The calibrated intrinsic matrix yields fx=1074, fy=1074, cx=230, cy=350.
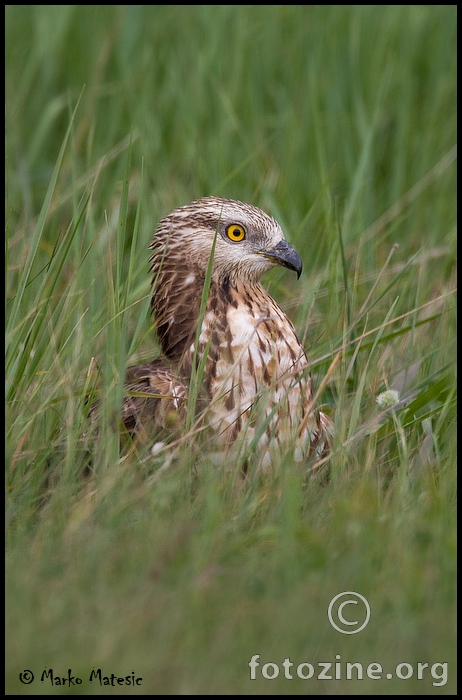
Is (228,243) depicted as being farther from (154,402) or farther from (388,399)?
(388,399)

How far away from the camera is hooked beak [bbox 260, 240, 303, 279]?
13.7ft

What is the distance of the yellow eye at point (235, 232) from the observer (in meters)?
4.16

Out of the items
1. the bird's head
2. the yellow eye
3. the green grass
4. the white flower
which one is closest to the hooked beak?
the bird's head

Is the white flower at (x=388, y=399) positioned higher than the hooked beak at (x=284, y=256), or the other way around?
the hooked beak at (x=284, y=256)

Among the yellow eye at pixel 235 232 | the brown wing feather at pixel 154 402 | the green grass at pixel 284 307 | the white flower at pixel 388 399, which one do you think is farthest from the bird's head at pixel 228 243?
the white flower at pixel 388 399

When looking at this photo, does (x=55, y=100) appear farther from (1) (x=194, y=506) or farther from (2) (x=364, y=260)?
(1) (x=194, y=506)

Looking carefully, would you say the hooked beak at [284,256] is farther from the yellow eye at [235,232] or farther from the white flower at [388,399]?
the white flower at [388,399]

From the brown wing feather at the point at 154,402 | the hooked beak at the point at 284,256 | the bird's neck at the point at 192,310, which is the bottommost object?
the brown wing feather at the point at 154,402

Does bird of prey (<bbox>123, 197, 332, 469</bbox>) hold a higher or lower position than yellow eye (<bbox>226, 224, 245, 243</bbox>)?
lower

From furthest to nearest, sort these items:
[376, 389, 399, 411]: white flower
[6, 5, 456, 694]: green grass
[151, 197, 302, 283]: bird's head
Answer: [151, 197, 302, 283]: bird's head < [376, 389, 399, 411]: white flower < [6, 5, 456, 694]: green grass

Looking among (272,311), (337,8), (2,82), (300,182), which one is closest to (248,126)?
(300,182)

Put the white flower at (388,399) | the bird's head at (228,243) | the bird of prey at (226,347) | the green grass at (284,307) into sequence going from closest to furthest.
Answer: the green grass at (284,307)
the bird of prey at (226,347)
the white flower at (388,399)
the bird's head at (228,243)

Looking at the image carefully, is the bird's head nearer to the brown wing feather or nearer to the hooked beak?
the hooked beak

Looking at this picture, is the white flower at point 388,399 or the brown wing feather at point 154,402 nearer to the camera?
the brown wing feather at point 154,402
